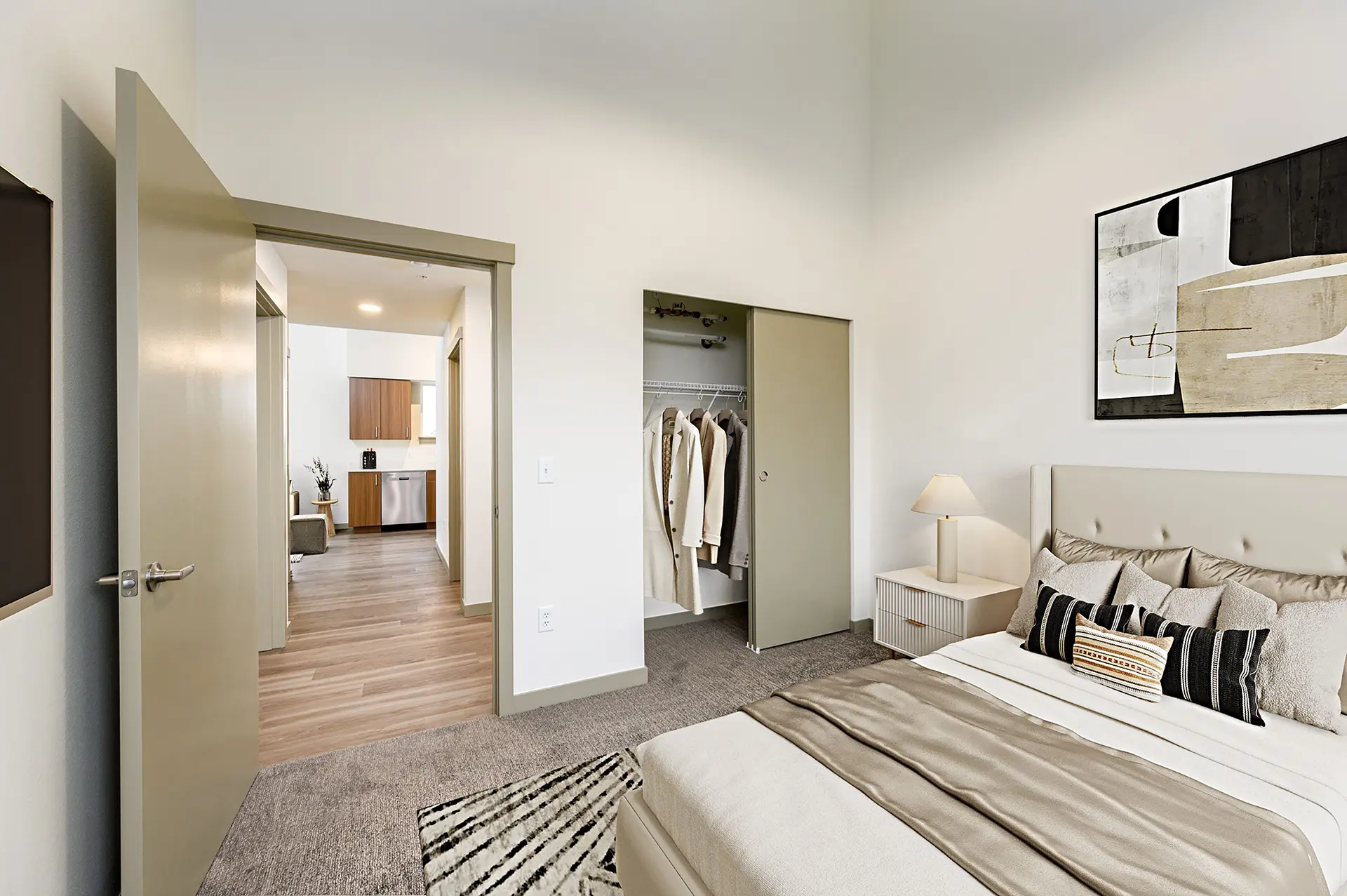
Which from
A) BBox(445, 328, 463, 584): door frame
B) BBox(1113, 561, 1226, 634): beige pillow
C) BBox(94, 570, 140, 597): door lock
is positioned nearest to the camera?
BBox(94, 570, 140, 597): door lock

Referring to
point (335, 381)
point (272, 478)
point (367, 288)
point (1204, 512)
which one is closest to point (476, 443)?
point (272, 478)

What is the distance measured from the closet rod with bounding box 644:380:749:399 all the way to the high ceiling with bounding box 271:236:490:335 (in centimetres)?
139

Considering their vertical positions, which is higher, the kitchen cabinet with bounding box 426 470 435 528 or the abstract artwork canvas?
the abstract artwork canvas

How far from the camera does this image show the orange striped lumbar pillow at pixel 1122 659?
1783mm

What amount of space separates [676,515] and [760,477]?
0.54m

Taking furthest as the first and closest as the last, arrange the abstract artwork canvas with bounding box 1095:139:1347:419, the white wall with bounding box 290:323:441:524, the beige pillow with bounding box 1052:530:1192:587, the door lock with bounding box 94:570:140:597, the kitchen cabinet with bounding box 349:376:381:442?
the kitchen cabinet with bounding box 349:376:381:442 < the white wall with bounding box 290:323:441:524 < the beige pillow with bounding box 1052:530:1192:587 < the abstract artwork canvas with bounding box 1095:139:1347:419 < the door lock with bounding box 94:570:140:597

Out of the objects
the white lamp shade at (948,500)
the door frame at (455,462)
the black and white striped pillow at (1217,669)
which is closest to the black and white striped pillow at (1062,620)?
the black and white striped pillow at (1217,669)

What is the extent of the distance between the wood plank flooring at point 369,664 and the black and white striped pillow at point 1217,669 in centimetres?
261

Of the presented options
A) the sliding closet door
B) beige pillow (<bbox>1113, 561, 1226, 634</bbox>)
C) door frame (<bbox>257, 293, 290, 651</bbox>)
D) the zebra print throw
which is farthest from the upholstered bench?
beige pillow (<bbox>1113, 561, 1226, 634</bbox>)

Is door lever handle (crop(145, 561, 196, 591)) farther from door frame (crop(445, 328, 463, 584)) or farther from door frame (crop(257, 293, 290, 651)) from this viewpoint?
door frame (crop(445, 328, 463, 584))

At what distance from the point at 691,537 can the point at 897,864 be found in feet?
7.63

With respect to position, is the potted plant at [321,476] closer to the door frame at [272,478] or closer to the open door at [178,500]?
the door frame at [272,478]

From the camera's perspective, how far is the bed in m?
1.12

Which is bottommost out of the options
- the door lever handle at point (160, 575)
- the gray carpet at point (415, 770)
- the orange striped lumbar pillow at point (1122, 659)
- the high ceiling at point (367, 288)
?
the gray carpet at point (415, 770)
